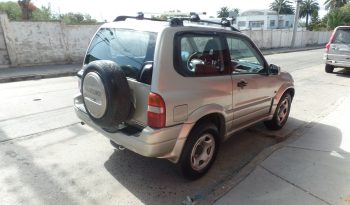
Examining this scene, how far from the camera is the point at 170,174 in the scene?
12.2ft

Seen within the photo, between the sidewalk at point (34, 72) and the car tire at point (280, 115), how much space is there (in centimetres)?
867

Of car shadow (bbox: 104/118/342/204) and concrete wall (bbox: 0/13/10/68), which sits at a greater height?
concrete wall (bbox: 0/13/10/68)

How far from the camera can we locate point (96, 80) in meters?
3.14

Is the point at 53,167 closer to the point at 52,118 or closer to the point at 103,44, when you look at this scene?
the point at 103,44

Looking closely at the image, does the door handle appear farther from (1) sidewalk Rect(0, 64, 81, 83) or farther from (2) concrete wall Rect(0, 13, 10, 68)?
(2) concrete wall Rect(0, 13, 10, 68)

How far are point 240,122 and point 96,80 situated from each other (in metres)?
2.13

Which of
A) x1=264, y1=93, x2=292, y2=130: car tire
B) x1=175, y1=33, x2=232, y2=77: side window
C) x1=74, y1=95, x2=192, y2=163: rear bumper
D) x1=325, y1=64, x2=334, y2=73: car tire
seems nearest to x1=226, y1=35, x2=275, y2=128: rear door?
x1=175, y1=33, x2=232, y2=77: side window

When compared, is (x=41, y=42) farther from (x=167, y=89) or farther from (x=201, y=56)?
(x=167, y=89)

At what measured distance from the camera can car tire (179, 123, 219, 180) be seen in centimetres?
336

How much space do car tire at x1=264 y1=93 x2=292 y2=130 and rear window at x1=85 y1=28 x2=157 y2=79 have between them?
9.37 feet

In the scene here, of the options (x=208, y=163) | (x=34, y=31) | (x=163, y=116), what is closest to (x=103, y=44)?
(x=163, y=116)

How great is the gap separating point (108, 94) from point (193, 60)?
1.10m

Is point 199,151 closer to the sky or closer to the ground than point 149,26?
closer to the ground

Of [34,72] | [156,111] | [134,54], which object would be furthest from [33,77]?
[156,111]
